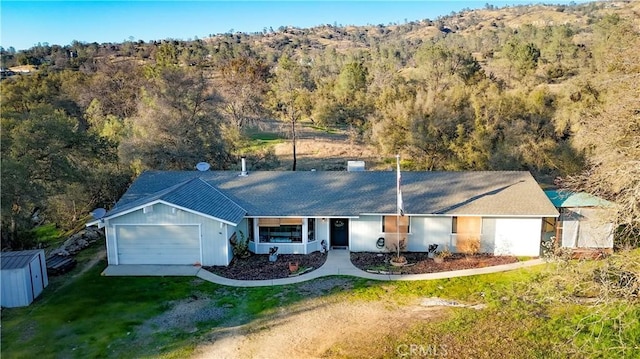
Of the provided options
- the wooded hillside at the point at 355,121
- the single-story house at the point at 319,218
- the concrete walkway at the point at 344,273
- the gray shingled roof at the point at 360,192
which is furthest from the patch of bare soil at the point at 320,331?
the wooded hillside at the point at 355,121

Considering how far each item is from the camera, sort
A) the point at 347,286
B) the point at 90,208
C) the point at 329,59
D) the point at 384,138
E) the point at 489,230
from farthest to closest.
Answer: the point at 329,59, the point at 384,138, the point at 90,208, the point at 489,230, the point at 347,286

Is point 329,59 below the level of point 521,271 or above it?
above

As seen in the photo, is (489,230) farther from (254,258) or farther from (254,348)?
(254,348)

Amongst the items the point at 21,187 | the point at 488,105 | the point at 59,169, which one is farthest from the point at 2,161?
the point at 488,105

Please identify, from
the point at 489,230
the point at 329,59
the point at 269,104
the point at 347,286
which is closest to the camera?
the point at 347,286

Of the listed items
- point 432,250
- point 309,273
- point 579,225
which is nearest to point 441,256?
point 432,250

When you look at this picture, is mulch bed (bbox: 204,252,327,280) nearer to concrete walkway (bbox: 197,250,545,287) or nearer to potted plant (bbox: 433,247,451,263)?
concrete walkway (bbox: 197,250,545,287)

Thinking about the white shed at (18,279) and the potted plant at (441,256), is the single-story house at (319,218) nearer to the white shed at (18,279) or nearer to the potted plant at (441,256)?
the potted plant at (441,256)
